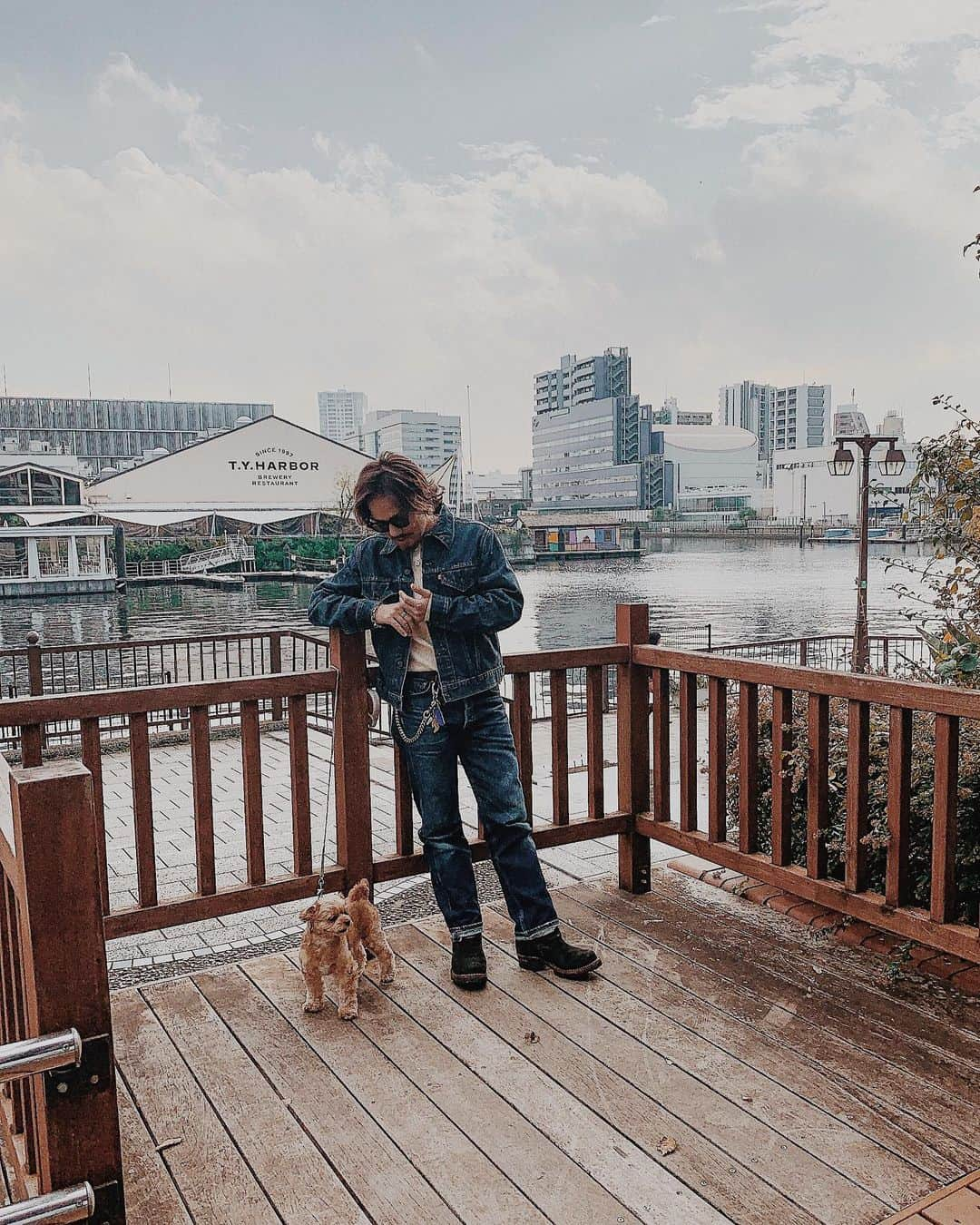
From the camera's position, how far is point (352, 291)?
183ft

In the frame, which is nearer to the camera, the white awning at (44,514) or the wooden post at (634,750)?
the wooden post at (634,750)

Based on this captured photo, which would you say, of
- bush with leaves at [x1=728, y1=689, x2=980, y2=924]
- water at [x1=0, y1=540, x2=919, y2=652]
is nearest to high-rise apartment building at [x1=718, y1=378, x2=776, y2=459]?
water at [x1=0, y1=540, x2=919, y2=652]

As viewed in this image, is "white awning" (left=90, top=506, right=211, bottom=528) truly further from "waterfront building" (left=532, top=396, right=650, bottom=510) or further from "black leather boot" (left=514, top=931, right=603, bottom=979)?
"waterfront building" (left=532, top=396, right=650, bottom=510)

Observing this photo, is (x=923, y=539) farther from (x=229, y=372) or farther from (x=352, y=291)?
(x=229, y=372)

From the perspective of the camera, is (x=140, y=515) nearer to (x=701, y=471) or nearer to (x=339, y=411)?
(x=339, y=411)

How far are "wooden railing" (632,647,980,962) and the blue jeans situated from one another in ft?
2.29

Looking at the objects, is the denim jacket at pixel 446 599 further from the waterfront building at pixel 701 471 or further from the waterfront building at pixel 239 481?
the waterfront building at pixel 701 471

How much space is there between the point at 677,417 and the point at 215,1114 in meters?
125

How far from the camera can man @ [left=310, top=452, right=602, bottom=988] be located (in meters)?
2.66

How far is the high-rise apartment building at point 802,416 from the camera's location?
92.6 m

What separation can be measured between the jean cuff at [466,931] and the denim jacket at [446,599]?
0.65 m

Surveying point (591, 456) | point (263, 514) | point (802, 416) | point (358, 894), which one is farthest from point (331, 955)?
point (802, 416)

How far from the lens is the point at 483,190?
51.4 m

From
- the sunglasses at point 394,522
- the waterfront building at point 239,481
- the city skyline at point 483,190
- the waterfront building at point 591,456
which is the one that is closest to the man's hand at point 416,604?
the sunglasses at point 394,522
